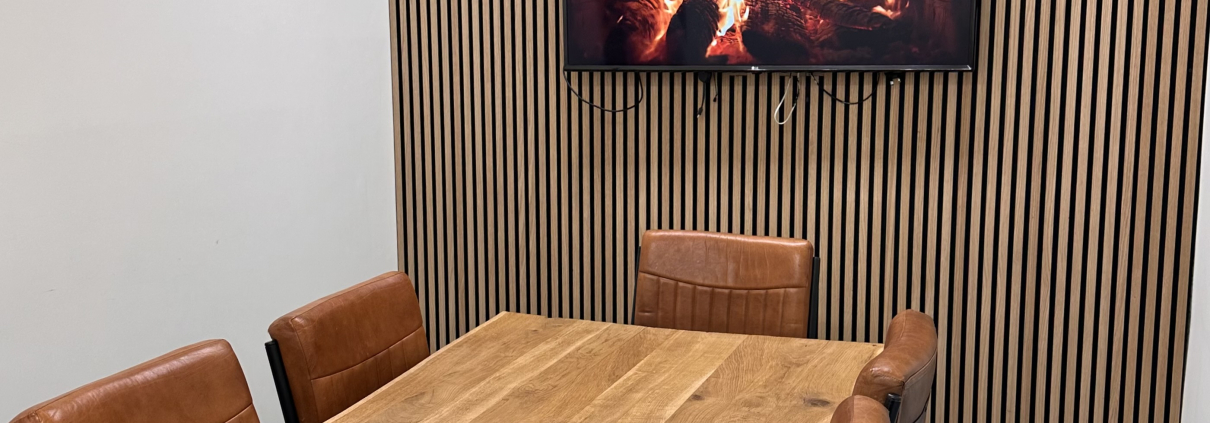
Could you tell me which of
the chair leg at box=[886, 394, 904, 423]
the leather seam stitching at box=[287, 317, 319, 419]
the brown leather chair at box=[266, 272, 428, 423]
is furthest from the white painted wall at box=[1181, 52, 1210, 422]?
the leather seam stitching at box=[287, 317, 319, 419]

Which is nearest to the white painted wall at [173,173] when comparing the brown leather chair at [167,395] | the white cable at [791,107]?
the brown leather chair at [167,395]

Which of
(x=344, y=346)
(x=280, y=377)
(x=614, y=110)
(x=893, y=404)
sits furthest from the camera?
(x=614, y=110)

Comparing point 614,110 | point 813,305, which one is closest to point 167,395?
point 813,305

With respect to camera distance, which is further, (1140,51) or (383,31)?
(383,31)

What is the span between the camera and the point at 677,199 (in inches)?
Result: 164

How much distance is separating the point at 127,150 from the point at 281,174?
2.39 ft

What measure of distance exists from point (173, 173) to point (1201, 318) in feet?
10.9

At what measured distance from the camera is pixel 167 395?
200 centimetres

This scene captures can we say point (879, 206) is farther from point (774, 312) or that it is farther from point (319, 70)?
point (319, 70)

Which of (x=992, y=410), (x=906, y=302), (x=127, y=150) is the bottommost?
(x=992, y=410)

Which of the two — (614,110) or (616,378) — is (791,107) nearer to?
(614,110)

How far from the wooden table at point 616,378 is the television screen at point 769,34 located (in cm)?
127

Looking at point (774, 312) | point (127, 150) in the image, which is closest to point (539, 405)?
point (774, 312)

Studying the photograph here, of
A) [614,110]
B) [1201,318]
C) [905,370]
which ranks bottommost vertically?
[1201,318]
